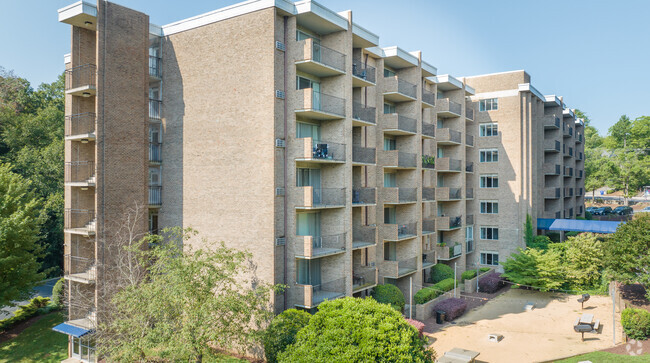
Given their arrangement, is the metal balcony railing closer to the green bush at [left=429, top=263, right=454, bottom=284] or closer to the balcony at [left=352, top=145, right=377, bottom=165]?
the balcony at [left=352, top=145, right=377, bottom=165]

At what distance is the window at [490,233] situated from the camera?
156ft

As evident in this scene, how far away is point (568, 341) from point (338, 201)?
633 inches

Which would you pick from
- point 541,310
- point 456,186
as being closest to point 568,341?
point 541,310

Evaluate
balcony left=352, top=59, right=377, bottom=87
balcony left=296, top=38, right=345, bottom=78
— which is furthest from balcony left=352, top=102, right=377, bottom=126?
balcony left=296, top=38, right=345, bottom=78

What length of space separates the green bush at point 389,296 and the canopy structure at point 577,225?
28047 millimetres

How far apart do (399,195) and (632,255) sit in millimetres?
16315

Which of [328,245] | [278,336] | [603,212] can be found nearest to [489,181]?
[328,245]

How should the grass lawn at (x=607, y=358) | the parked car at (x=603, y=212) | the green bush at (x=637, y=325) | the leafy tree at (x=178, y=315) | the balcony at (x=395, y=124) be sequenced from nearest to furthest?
the leafy tree at (x=178, y=315) < the grass lawn at (x=607, y=358) < the green bush at (x=637, y=325) < the balcony at (x=395, y=124) < the parked car at (x=603, y=212)

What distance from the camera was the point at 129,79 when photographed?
87.9 feet

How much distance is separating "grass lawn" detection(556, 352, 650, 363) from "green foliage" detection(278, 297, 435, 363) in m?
9.86

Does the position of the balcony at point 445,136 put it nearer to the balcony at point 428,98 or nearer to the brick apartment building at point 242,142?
the balcony at point 428,98

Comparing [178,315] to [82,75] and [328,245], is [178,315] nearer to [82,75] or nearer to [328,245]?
[328,245]

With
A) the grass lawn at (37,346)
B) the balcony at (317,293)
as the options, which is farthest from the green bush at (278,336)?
the grass lawn at (37,346)

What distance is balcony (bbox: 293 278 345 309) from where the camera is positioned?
2423 cm
